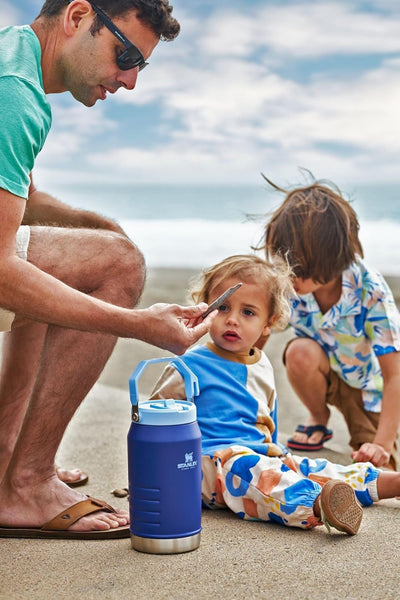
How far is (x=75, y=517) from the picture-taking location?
8.39ft

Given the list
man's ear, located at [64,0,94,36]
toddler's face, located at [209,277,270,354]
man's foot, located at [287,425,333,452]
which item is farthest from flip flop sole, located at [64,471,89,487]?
man's ear, located at [64,0,94,36]

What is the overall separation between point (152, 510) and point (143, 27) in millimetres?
1590

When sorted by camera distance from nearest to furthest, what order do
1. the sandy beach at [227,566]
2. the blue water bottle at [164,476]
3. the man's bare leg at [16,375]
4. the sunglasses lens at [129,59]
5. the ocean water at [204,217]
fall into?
the sandy beach at [227,566] < the blue water bottle at [164,476] < the sunglasses lens at [129,59] < the man's bare leg at [16,375] < the ocean water at [204,217]

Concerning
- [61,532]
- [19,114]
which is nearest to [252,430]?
[61,532]

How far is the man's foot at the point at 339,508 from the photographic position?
8.14ft

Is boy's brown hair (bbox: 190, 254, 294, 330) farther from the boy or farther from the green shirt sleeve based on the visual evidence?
the green shirt sleeve

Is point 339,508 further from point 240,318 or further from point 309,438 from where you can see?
point 309,438

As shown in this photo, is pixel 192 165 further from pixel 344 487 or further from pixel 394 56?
pixel 344 487

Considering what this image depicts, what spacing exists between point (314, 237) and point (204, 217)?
30.6 meters

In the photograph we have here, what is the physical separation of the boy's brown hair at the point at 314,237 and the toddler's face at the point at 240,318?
626mm

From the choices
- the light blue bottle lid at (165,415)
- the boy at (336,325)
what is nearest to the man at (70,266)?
the light blue bottle lid at (165,415)

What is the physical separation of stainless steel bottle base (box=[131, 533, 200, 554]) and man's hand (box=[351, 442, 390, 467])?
1257 millimetres

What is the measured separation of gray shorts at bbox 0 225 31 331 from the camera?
2.52 m

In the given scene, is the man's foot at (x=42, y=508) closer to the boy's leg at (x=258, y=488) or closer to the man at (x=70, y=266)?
the man at (x=70, y=266)
